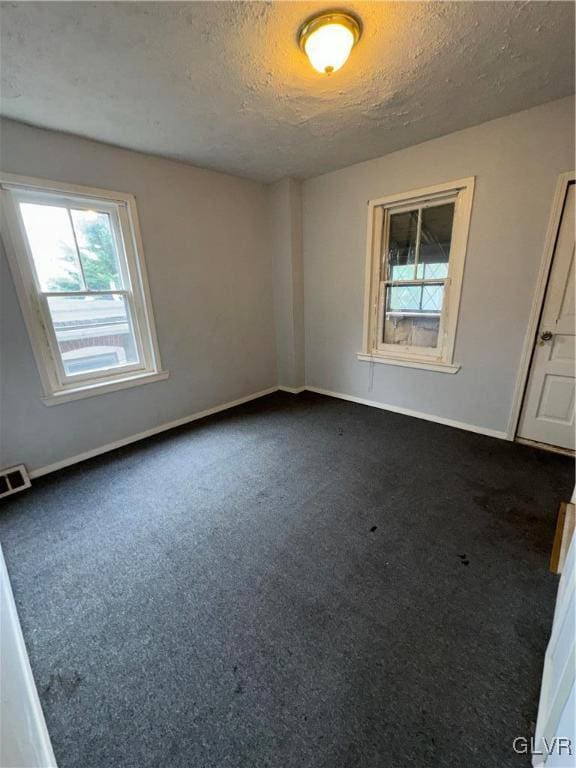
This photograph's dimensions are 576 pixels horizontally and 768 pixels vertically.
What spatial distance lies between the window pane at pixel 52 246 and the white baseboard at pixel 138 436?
1.38 meters

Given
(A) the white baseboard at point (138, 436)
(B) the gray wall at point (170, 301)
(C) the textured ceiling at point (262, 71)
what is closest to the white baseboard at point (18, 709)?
(A) the white baseboard at point (138, 436)

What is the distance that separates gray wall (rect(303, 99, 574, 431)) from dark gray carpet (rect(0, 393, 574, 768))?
779 mm

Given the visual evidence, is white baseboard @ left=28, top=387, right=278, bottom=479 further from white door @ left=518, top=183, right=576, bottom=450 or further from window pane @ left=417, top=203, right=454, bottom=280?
white door @ left=518, top=183, right=576, bottom=450

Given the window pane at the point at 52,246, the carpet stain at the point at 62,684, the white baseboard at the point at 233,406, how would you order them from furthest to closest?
the white baseboard at the point at 233,406 < the window pane at the point at 52,246 < the carpet stain at the point at 62,684

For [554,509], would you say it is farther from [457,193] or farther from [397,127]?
[397,127]

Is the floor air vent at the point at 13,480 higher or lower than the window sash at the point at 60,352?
lower

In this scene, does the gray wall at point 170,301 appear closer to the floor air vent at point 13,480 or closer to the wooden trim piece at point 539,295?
→ the floor air vent at point 13,480

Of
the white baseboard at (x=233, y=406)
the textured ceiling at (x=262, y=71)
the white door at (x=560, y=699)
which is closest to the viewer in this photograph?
the white door at (x=560, y=699)

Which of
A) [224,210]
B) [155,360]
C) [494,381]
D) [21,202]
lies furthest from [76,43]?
[494,381]

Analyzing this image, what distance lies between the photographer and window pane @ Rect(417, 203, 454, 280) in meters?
2.80

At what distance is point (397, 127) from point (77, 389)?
10.9 feet

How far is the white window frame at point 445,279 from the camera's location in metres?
2.65

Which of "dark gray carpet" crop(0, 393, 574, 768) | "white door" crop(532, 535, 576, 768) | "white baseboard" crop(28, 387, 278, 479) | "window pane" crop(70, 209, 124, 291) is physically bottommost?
"dark gray carpet" crop(0, 393, 574, 768)

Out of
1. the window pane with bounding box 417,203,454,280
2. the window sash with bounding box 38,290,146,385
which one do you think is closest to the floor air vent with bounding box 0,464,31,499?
the window sash with bounding box 38,290,146,385
